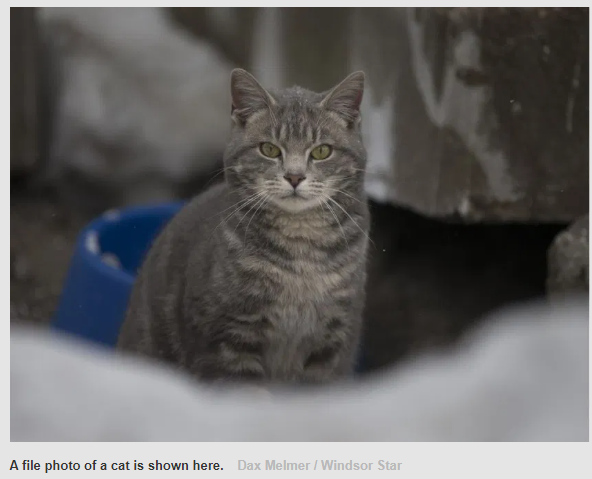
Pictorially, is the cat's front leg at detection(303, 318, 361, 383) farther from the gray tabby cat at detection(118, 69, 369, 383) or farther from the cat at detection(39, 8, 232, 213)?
the cat at detection(39, 8, 232, 213)

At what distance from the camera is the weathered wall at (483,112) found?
2.44 metres

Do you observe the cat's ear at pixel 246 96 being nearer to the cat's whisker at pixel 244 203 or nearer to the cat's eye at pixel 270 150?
the cat's eye at pixel 270 150

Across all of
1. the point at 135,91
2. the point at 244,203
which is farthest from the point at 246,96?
the point at 135,91

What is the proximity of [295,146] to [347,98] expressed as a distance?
192mm

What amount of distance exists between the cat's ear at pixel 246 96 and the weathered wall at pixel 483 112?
814mm

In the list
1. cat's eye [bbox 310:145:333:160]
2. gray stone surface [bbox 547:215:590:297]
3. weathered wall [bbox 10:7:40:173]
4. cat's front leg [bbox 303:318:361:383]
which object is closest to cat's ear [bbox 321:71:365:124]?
cat's eye [bbox 310:145:333:160]

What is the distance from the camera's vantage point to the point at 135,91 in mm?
3512

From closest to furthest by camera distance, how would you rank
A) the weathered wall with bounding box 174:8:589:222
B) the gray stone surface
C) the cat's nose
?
1. the cat's nose
2. the gray stone surface
3. the weathered wall with bounding box 174:8:589:222

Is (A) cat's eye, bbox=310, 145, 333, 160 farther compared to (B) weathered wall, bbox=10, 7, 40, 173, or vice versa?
(B) weathered wall, bbox=10, 7, 40, 173

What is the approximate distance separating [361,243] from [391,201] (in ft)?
2.87

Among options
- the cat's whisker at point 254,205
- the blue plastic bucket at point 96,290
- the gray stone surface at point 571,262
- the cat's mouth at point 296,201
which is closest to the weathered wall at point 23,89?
the blue plastic bucket at point 96,290

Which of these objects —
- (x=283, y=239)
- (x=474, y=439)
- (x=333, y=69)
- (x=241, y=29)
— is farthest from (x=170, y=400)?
(x=241, y=29)

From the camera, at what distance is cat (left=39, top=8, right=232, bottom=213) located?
349 centimetres

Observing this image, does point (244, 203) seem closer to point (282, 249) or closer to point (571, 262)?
point (282, 249)
